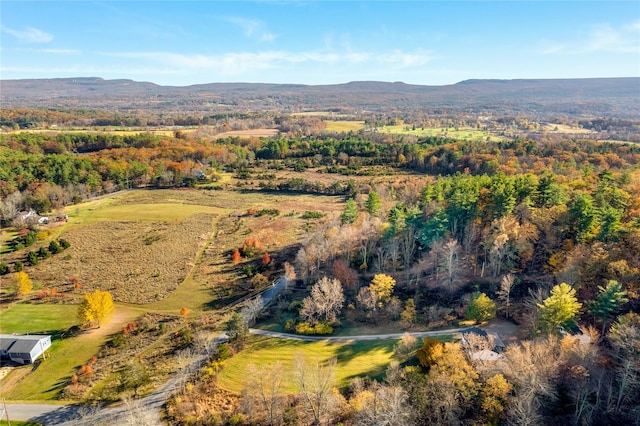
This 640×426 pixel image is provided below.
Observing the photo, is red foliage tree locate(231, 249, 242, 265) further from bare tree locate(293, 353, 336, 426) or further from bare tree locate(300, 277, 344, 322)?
bare tree locate(293, 353, 336, 426)

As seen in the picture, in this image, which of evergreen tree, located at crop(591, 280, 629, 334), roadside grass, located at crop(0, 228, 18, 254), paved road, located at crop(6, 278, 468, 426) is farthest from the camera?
roadside grass, located at crop(0, 228, 18, 254)

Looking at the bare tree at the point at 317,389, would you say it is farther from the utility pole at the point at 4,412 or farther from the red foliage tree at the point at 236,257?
the red foliage tree at the point at 236,257

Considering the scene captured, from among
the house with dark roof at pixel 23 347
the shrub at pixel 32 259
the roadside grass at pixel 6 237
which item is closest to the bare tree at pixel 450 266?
the house with dark roof at pixel 23 347

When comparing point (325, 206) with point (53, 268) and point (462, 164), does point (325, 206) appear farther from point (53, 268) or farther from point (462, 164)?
point (53, 268)

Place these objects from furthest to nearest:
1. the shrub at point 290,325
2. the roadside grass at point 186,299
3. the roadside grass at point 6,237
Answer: the roadside grass at point 6,237 → the roadside grass at point 186,299 → the shrub at point 290,325

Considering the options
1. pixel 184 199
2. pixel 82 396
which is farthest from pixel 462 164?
pixel 82 396

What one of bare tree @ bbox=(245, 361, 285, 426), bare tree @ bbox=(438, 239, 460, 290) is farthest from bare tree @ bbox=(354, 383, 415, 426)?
bare tree @ bbox=(438, 239, 460, 290)

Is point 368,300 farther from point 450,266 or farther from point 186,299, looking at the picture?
point 186,299
